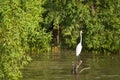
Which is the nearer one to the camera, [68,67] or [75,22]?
[68,67]

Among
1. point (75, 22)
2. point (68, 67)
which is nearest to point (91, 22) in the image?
point (75, 22)

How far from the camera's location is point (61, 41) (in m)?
35.1

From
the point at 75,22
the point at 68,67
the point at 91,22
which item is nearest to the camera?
the point at 68,67

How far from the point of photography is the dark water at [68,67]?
22484 millimetres

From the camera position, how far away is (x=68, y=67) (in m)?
25.3

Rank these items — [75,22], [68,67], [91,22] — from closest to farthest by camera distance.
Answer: [68,67], [91,22], [75,22]

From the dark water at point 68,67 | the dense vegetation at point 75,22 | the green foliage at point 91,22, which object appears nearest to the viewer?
the dark water at point 68,67

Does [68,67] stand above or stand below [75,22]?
below

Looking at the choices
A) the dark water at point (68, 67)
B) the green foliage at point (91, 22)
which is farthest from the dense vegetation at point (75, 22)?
the dark water at point (68, 67)

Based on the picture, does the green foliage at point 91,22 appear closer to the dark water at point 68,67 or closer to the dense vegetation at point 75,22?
the dense vegetation at point 75,22

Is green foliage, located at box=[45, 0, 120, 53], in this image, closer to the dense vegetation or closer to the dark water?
the dense vegetation

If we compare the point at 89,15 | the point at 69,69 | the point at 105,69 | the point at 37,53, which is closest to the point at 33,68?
the point at 69,69

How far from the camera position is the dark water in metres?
22.5

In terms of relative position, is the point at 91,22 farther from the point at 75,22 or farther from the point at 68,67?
the point at 68,67
